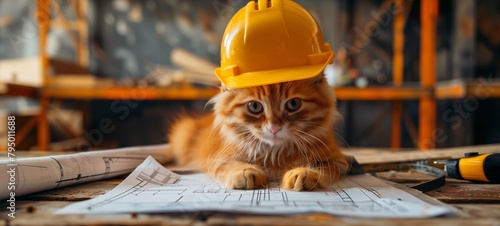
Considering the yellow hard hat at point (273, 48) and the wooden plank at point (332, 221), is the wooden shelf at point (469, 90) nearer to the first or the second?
the yellow hard hat at point (273, 48)

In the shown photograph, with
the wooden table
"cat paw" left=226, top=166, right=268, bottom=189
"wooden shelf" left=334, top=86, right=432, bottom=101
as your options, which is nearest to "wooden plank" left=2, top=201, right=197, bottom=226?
the wooden table

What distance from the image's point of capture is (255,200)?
69 centimetres

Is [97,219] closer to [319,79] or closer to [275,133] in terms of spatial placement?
[275,133]

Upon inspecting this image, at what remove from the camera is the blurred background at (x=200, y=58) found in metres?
2.79

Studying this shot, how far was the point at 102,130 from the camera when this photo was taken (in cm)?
322

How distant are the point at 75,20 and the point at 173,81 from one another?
1365 millimetres

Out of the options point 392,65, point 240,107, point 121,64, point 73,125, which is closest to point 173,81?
point 121,64

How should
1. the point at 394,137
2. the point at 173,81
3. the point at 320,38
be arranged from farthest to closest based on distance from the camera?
the point at 394,137 → the point at 173,81 → the point at 320,38

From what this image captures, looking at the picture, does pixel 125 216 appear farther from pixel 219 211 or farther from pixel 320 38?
pixel 320 38

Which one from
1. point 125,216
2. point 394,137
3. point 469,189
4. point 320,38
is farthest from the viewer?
point 394,137

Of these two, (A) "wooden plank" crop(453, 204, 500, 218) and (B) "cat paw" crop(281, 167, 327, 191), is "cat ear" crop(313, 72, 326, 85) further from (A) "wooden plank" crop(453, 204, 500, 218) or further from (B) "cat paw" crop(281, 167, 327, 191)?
(A) "wooden plank" crop(453, 204, 500, 218)

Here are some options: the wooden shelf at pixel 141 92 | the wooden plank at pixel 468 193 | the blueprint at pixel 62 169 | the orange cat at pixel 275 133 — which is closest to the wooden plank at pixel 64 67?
the wooden shelf at pixel 141 92

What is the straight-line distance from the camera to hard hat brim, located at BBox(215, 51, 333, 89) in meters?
0.88

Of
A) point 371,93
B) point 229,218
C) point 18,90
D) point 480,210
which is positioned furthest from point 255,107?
point 18,90
